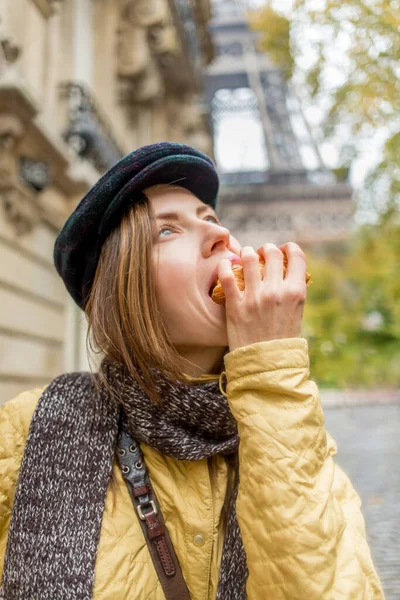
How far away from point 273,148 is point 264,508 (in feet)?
107

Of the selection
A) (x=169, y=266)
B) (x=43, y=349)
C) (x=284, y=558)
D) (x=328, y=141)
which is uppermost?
(x=328, y=141)

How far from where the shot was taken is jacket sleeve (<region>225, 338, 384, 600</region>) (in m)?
0.99

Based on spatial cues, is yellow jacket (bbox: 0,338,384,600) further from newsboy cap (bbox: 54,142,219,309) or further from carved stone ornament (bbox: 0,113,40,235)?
carved stone ornament (bbox: 0,113,40,235)

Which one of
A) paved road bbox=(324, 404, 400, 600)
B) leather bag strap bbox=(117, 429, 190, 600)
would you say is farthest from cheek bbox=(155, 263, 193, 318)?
paved road bbox=(324, 404, 400, 600)

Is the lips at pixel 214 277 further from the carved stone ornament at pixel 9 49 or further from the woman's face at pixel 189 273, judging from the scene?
the carved stone ornament at pixel 9 49

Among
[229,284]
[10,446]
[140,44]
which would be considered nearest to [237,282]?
[229,284]

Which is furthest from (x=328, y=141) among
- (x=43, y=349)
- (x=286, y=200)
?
(x=286, y=200)

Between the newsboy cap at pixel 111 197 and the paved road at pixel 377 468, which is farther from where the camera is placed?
the paved road at pixel 377 468

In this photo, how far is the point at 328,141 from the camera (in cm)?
539

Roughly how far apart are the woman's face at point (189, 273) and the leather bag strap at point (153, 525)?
12.5 inches

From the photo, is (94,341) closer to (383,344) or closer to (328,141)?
(328,141)

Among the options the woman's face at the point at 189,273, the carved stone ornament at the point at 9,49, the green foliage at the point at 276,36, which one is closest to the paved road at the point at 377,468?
the woman's face at the point at 189,273

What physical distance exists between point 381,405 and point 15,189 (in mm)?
10998

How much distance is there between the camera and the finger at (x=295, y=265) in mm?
1172
